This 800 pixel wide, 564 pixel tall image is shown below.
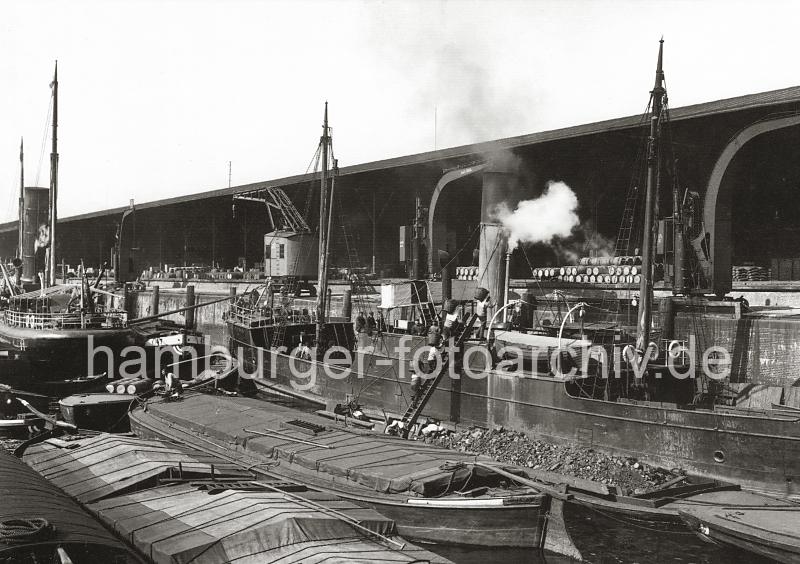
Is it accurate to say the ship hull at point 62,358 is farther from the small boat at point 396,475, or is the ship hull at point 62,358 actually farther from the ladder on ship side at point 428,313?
the ladder on ship side at point 428,313

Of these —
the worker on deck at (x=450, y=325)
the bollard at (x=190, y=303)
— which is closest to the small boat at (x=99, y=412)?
the worker on deck at (x=450, y=325)

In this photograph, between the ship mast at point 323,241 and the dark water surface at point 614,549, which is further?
the ship mast at point 323,241

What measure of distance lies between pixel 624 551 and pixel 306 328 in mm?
19920

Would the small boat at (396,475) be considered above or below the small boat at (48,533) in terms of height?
below

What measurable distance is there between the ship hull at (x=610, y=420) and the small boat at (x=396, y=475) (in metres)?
4.83

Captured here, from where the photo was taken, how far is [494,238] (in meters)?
26.0

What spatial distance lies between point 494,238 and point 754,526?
16109 millimetres

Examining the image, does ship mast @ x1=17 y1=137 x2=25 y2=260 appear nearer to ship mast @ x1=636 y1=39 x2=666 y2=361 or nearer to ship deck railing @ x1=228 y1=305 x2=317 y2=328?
ship deck railing @ x1=228 y1=305 x2=317 y2=328

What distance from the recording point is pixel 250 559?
827cm

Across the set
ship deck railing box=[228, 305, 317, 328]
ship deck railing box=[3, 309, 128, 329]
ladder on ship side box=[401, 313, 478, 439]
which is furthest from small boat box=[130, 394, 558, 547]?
ship deck railing box=[228, 305, 317, 328]

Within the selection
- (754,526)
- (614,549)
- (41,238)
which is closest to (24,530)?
(614,549)

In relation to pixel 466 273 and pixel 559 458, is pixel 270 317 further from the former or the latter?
pixel 559 458

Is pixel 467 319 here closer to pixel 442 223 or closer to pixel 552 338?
pixel 552 338

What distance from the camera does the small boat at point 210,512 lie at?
8367 millimetres
